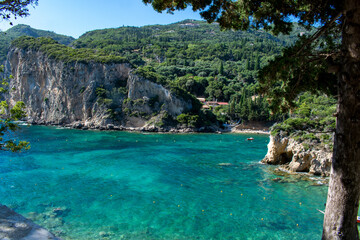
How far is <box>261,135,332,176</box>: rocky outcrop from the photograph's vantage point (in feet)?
73.7

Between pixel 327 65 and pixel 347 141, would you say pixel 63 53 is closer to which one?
pixel 327 65

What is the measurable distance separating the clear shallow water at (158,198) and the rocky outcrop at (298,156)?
2444 millimetres

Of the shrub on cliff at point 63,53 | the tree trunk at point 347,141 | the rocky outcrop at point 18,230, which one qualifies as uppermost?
the shrub on cliff at point 63,53

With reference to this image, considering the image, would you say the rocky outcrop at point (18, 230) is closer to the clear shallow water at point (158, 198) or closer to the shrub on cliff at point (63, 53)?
the clear shallow water at point (158, 198)

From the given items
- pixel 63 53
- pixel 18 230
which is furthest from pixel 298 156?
pixel 63 53

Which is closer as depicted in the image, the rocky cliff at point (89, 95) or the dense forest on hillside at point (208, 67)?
the rocky cliff at point (89, 95)

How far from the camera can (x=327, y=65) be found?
20.8 ft

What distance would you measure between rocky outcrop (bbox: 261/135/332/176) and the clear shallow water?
2.44 m

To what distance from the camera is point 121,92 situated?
237 ft

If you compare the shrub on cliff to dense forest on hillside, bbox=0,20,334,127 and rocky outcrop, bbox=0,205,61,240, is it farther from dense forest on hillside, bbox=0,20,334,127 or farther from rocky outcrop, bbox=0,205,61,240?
rocky outcrop, bbox=0,205,61,240

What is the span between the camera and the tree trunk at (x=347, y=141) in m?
4.71

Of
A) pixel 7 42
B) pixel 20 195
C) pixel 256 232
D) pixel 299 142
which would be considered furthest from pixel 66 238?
pixel 7 42

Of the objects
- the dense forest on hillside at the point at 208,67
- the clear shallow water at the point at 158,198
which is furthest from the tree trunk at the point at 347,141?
the dense forest on hillside at the point at 208,67

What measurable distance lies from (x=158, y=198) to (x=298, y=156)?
14.6m
